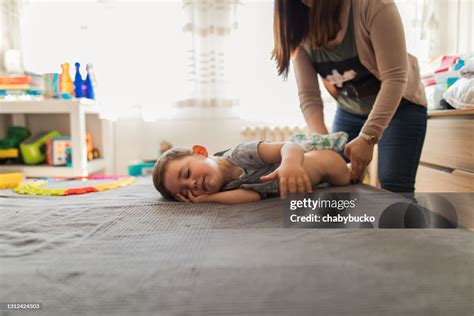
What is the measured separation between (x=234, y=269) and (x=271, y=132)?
190cm

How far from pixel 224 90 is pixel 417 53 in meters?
1.22

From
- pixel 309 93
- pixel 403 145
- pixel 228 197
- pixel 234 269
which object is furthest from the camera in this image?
pixel 309 93

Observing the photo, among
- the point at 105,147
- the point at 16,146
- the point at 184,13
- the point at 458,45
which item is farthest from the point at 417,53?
the point at 16,146

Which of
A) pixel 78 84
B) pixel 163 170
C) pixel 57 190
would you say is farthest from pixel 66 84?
pixel 163 170

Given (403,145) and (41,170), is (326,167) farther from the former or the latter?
(41,170)

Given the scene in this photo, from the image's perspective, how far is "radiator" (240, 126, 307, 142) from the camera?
2314 mm

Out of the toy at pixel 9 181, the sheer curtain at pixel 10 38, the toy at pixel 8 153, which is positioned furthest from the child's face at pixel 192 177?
the sheer curtain at pixel 10 38

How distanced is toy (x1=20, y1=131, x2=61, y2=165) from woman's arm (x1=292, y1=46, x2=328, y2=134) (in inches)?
62.3

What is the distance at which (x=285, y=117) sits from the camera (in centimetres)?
235

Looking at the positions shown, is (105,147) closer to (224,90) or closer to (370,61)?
(224,90)

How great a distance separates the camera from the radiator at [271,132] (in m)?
2.31

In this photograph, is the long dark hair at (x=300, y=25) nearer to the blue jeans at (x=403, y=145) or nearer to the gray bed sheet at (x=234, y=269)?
the blue jeans at (x=403, y=145)

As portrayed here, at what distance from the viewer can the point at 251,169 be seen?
1035 mm

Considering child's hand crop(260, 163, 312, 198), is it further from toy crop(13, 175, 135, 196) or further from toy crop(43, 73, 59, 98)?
toy crop(43, 73, 59, 98)
